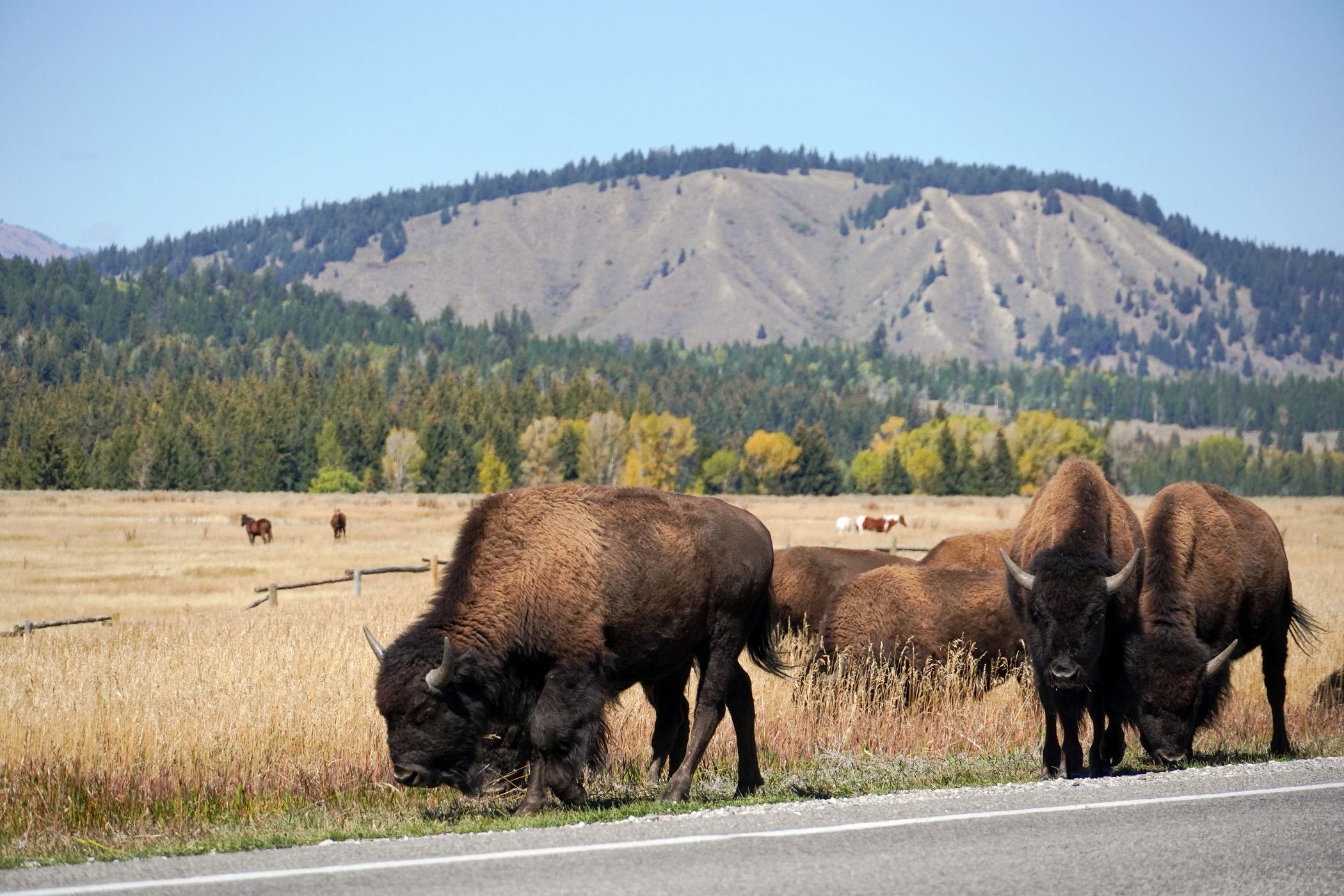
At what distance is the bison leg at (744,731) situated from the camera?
9.88m

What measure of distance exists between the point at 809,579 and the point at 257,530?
4176cm

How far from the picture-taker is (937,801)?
8.59 m

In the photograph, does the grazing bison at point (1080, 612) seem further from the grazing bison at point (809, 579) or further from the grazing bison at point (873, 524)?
the grazing bison at point (873, 524)

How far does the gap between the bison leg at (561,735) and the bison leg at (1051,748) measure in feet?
12.7

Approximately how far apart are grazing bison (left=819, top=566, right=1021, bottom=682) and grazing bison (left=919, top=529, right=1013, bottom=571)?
7.76 feet

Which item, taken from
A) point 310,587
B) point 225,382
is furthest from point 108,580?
point 225,382

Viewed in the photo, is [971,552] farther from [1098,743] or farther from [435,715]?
[435,715]

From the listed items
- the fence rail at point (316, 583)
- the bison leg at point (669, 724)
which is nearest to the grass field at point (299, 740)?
the bison leg at point (669, 724)

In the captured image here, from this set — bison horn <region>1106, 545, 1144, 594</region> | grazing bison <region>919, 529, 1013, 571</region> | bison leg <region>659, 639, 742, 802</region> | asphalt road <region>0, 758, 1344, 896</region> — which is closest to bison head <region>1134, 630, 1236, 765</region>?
bison horn <region>1106, 545, 1144, 594</region>

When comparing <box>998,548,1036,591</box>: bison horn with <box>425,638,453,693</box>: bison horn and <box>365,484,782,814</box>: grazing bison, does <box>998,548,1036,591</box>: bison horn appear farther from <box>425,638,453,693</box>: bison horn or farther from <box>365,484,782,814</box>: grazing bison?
<box>425,638,453,693</box>: bison horn

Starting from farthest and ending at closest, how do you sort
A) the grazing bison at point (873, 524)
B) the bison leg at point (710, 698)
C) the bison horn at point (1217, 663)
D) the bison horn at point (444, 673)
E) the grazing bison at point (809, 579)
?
the grazing bison at point (873, 524)
the grazing bison at point (809, 579)
the bison horn at point (1217, 663)
the bison leg at point (710, 698)
the bison horn at point (444, 673)

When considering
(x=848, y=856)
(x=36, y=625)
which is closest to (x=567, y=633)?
(x=848, y=856)

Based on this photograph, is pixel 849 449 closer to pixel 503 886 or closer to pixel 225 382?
pixel 225 382

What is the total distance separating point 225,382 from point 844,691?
14869 centimetres
